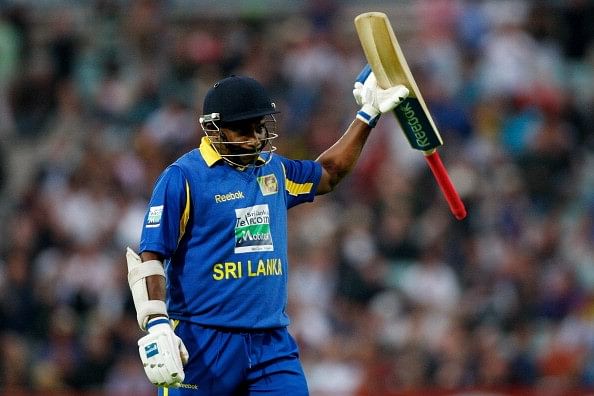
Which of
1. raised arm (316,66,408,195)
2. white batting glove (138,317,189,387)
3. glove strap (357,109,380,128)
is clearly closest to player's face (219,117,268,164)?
raised arm (316,66,408,195)

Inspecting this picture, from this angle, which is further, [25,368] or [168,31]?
[168,31]

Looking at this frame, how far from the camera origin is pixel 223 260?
518 cm

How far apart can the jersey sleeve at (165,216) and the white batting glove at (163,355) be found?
0.33 m

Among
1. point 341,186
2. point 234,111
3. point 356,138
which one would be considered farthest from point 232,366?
point 341,186

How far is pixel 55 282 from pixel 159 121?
196cm

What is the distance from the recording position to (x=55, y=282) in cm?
1014

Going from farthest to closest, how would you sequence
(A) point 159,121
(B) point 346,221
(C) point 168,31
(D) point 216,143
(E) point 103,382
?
1. (C) point 168,31
2. (A) point 159,121
3. (B) point 346,221
4. (E) point 103,382
5. (D) point 216,143

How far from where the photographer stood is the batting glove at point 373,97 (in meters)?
5.74

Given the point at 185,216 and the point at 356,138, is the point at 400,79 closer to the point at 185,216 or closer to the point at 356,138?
the point at 356,138

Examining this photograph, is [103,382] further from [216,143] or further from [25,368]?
[216,143]

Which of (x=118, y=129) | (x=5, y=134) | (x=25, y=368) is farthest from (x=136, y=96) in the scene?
(x=25, y=368)

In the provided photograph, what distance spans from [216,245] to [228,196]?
8.5 inches

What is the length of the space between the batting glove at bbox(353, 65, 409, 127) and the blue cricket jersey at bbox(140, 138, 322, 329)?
805mm

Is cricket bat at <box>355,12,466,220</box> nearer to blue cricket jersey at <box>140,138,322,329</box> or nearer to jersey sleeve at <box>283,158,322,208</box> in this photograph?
jersey sleeve at <box>283,158,322,208</box>
